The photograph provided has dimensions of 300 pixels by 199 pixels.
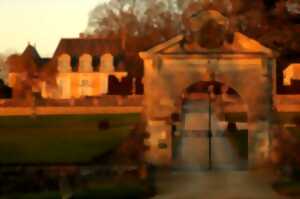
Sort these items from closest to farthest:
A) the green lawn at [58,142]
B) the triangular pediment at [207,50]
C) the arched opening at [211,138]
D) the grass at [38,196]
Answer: the grass at [38,196] < the triangular pediment at [207,50] < the arched opening at [211,138] < the green lawn at [58,142]

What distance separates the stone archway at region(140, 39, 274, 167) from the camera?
91.0 feet

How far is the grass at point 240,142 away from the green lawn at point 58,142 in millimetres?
5533

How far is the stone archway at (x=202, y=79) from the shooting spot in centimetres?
2775

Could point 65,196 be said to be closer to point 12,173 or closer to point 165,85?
point 12,173

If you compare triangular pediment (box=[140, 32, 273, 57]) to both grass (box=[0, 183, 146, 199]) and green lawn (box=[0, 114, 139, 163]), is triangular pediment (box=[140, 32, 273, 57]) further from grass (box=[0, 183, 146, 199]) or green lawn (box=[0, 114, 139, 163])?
grass (box=[0, 183, 146, 199])

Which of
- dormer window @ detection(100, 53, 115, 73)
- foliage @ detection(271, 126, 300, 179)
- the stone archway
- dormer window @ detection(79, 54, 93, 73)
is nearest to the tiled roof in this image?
dormer window @ detection(100, 53, 115, 73)

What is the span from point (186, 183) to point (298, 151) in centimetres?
513

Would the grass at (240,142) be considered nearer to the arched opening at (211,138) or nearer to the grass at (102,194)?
the arched opening at (211,138)

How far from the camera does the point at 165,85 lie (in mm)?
28062

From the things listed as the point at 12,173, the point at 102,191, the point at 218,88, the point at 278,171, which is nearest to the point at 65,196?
the point at 102,191

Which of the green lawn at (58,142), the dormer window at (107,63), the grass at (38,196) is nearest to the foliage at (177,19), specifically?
the dormer window at (107,63)

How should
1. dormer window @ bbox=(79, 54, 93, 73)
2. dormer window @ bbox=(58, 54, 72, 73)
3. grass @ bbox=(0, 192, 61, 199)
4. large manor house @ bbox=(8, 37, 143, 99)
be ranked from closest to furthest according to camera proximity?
grass @ bbox=(0, 192, 61, 199) < large manor house @ bbox=(8, 37, 143, 99) < dormer window @ bbox=(79, 54, 93, 73) < dormer window @ bbox=(58, 54, 72, 73)

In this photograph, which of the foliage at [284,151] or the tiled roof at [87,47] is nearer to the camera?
the foliage at [284,151]

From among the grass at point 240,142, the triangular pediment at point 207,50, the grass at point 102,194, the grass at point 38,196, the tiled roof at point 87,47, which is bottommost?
the grass at point 102,194
